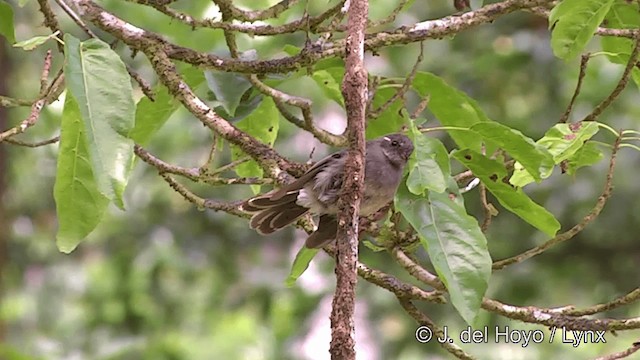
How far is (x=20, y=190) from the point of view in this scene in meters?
4.88

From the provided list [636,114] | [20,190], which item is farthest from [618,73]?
[20,190]

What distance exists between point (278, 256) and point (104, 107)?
320 centimetres

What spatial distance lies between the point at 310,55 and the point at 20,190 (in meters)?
3.31

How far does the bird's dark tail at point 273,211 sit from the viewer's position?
1854 mm

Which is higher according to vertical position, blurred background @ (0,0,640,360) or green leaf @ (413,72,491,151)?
blurred background @ (0,0,640,360)

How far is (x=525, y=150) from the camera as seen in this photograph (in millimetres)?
1688

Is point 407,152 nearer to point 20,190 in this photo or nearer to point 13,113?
point 13,113

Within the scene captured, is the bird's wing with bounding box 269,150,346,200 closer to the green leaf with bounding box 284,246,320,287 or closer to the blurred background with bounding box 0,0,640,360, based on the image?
the green leaf with bounding box 284,246,320,287

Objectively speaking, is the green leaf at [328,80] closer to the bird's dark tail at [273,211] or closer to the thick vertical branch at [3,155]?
the bird's dark tail at [273,211]

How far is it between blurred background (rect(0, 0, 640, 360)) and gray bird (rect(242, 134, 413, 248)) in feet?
5.18

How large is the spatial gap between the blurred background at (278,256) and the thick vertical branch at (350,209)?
2.17 m

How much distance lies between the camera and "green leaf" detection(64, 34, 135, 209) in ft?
4.44

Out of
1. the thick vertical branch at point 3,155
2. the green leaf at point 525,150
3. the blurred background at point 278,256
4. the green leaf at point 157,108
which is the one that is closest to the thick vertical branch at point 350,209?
the green leaf at point 525,150

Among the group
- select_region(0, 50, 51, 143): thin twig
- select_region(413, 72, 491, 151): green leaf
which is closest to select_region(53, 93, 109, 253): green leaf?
select_region(0, 50, 51, 143): thin twig
